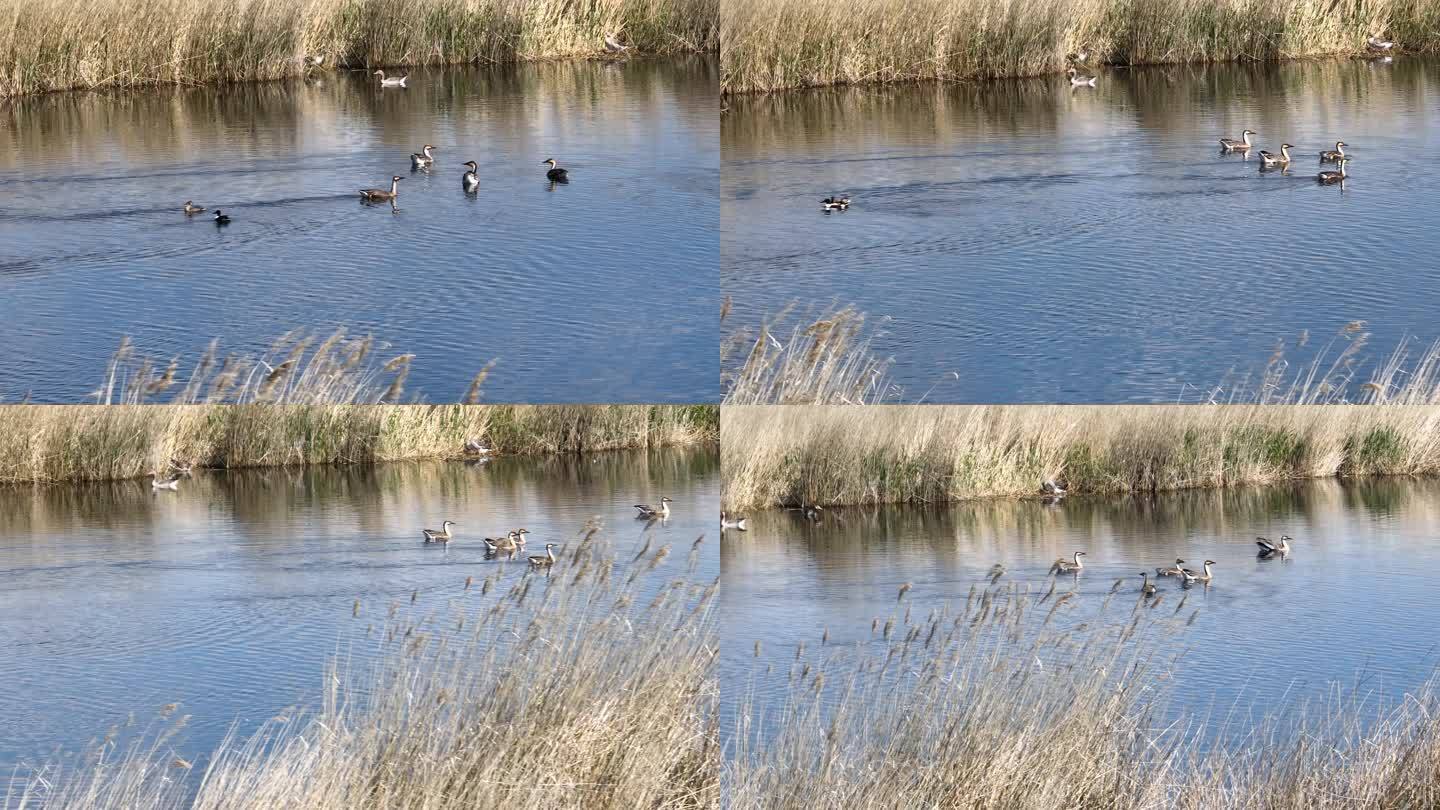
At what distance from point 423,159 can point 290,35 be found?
14.1 feet

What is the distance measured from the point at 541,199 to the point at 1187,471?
5.33 m

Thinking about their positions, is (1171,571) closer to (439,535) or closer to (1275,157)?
(1275,157)

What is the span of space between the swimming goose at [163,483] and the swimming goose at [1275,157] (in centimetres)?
939

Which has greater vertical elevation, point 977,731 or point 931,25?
point 931,25

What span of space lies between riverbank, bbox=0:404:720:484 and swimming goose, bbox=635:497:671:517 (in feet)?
2.58

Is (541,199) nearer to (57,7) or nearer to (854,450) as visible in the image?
(854,450)

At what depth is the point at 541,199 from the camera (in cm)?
1359

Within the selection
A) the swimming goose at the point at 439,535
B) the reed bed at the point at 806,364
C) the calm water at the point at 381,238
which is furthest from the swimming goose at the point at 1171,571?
the swimming goose at the point at 439,535

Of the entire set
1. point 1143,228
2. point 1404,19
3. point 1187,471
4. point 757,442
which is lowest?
point 1187,471

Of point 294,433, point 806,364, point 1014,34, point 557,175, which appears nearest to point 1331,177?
point 1014,34

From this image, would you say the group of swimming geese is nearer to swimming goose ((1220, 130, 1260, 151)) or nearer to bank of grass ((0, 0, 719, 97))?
swimming goose ((1220, 130, 1260, 151))

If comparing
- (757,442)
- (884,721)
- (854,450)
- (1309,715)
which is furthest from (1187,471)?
(884,721)

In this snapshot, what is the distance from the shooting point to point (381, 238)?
41.0ft

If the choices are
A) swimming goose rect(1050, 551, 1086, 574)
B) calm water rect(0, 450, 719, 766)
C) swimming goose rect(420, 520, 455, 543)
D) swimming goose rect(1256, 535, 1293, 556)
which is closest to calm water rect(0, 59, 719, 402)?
calm water rect(0, 450, 719, 766)
